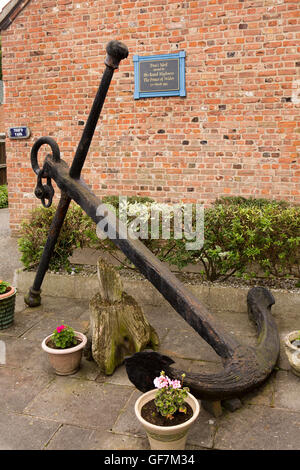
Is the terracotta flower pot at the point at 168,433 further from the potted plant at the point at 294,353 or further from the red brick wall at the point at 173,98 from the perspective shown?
the red brick wall at the point at 173,98

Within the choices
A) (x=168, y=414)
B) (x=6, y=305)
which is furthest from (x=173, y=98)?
(x=168, y=414)

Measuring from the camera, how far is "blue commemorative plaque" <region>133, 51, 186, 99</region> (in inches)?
248

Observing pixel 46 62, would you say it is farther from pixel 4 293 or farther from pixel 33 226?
pixel 4 293

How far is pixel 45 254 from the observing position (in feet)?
13.3

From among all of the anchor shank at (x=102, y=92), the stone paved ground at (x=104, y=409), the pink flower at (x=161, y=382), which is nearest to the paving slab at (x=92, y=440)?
the stone paved ground at (x=104, y=409)

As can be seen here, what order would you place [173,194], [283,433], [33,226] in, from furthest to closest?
[173,194] < [33,226] < [283,433]

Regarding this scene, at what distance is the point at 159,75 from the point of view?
6.40 m

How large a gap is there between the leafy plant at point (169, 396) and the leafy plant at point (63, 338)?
3.76 feet

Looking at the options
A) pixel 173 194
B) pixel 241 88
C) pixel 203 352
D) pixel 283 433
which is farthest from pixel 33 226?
pixel 283 433

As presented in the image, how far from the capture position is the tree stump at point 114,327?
3.47 m

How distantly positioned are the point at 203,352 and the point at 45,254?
171cm

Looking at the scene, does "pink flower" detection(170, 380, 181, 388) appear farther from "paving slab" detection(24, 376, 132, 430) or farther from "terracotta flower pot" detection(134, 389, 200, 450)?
"paving slab" detection(24, 376, 132, 430)

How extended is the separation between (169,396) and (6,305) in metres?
2.31

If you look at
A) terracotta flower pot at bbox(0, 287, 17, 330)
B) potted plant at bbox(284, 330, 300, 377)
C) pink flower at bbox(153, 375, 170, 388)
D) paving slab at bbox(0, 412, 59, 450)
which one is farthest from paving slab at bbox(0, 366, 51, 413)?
potted plant at bbox(284, 330, 300, 377)
